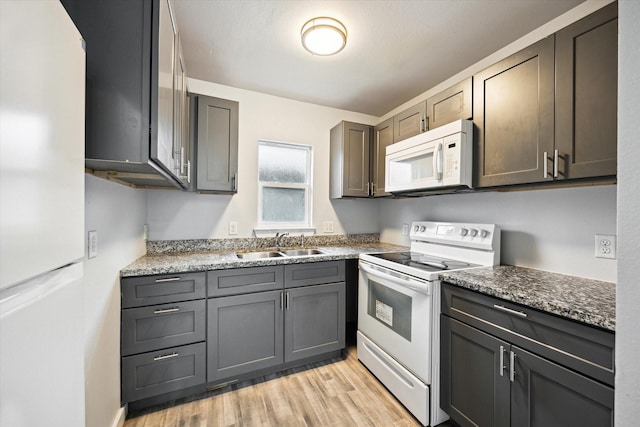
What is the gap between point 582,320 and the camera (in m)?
0.94

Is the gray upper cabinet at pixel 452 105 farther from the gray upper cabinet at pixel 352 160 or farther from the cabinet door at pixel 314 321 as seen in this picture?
the cabinet door at pixel 314 321

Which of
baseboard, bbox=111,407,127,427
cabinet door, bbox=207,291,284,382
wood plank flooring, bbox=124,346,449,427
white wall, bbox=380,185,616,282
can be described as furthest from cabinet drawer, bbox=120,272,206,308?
white wall, bbox=380,185,616,282

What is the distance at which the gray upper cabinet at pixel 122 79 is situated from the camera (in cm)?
95

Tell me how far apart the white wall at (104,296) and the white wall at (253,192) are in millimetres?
594

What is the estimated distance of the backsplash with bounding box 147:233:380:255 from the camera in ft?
7.27

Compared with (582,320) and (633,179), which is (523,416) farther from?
(633,179)

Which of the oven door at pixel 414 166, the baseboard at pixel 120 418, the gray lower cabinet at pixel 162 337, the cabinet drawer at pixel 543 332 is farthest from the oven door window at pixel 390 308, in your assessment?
the baseboard at pixel 120 418

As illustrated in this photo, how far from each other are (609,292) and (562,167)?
0.62m

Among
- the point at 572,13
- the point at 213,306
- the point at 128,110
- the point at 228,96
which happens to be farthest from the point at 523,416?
the point at 228,96

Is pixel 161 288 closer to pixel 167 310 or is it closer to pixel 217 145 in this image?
pixel 167 310

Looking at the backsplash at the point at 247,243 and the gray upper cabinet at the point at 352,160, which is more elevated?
the gray upper cabinet at the point at 352,160

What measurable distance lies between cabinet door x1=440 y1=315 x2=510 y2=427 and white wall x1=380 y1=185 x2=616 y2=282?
74cm

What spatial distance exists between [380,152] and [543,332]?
1.94m

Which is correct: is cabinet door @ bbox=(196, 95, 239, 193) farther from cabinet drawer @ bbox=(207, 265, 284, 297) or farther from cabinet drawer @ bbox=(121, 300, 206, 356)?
cabinet drawer @ bbox=(121, 300, 206, 356)
